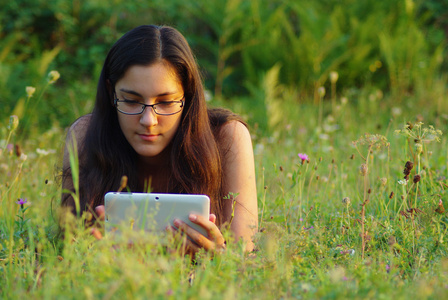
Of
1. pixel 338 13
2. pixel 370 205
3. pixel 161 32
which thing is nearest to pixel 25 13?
pixel 338 13

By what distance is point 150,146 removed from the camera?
242 centimetres

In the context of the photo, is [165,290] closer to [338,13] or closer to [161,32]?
[161,32]

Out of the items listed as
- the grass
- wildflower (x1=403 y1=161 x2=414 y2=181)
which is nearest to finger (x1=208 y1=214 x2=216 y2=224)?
the grass

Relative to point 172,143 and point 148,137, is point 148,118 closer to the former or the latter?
point 148,137

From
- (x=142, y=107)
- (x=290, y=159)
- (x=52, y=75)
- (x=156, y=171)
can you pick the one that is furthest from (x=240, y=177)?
(x=290, y=159)

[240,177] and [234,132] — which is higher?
[234,132]

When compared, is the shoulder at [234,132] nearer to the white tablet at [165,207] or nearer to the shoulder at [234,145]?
the shoulder at [234,145]

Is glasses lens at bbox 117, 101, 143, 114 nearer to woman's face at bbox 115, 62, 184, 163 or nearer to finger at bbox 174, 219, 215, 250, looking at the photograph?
woman's face at bbox 115, 62, 184, 163

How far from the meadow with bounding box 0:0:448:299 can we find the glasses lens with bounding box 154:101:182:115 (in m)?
0.57

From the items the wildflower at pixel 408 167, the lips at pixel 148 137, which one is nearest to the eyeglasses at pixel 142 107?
the lips at pixel 148 137

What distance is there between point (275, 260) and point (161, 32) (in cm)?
142

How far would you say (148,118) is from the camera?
2.33 metres

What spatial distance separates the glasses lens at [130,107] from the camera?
7.79 feet

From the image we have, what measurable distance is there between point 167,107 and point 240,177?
0.55m
